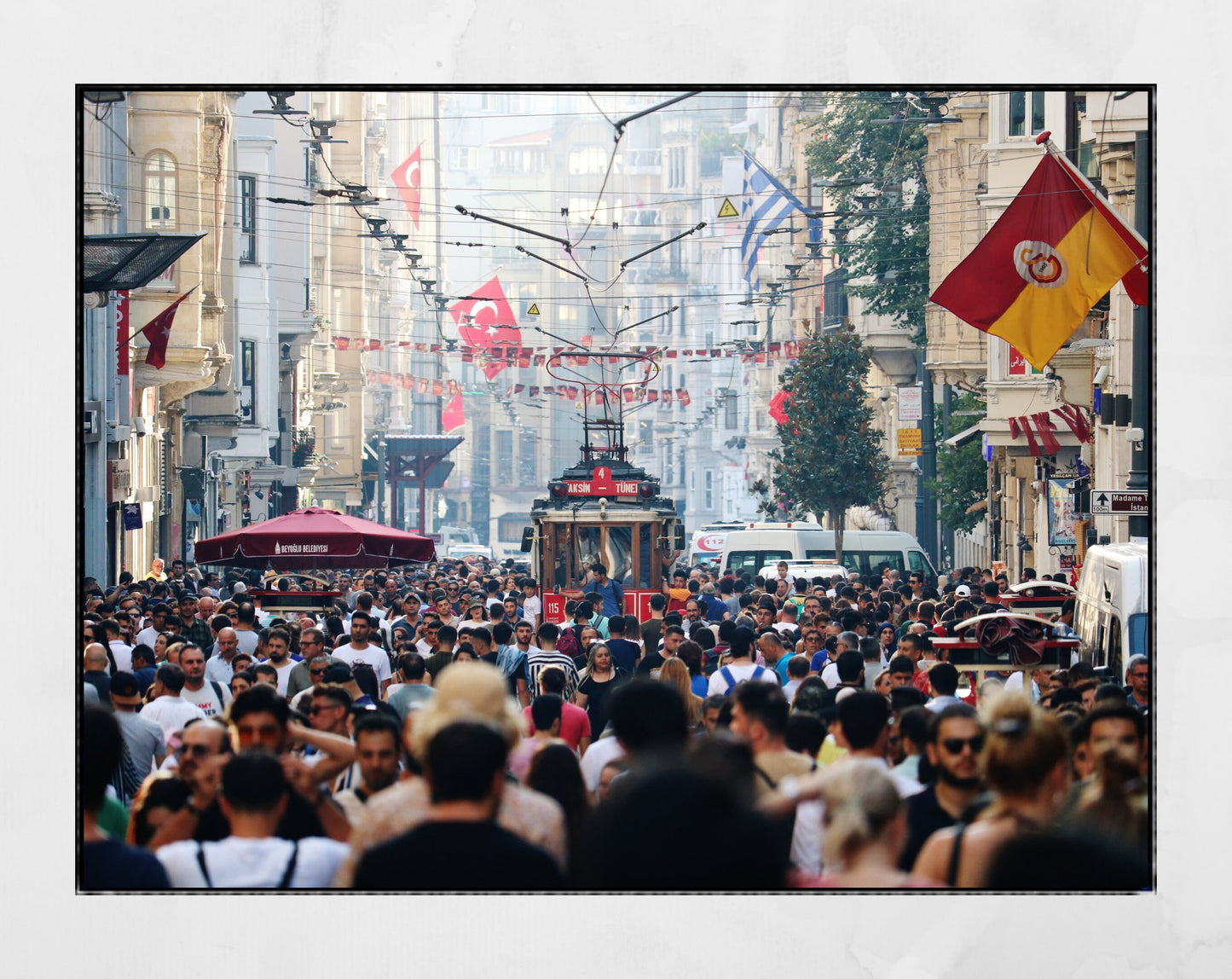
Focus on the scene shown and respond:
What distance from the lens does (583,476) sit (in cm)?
2703

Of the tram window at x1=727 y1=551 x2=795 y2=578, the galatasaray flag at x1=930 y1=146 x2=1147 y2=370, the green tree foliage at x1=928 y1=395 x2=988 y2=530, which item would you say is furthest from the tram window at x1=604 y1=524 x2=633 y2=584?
the galatasaray flag at x1=930 y1=146 x2=1147 y2=370

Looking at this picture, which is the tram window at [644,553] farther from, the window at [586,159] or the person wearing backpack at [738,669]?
the window at [586,159]

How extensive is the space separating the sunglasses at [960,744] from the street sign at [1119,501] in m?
9.98

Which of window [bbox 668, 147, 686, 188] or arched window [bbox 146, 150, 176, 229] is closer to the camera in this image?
arched window [bbox 146, 150, 176, 229]

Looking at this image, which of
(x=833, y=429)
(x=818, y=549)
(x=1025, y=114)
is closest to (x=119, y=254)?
(x=1025, y=114)

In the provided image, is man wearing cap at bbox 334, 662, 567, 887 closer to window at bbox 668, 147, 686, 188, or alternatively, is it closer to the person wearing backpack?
the person wearing backpack

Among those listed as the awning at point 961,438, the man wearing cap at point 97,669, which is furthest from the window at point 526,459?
the man wearing cap at point 97,669

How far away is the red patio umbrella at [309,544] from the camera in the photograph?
2009 cm

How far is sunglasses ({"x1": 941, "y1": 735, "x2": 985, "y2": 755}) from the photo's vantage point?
7.08 metres

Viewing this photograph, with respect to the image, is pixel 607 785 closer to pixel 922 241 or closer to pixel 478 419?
pixel 922 241

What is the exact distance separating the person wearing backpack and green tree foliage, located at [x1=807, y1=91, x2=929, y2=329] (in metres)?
27.7

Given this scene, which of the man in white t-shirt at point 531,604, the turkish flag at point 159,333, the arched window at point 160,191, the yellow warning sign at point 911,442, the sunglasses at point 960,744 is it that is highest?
the arched window at point 160,191
